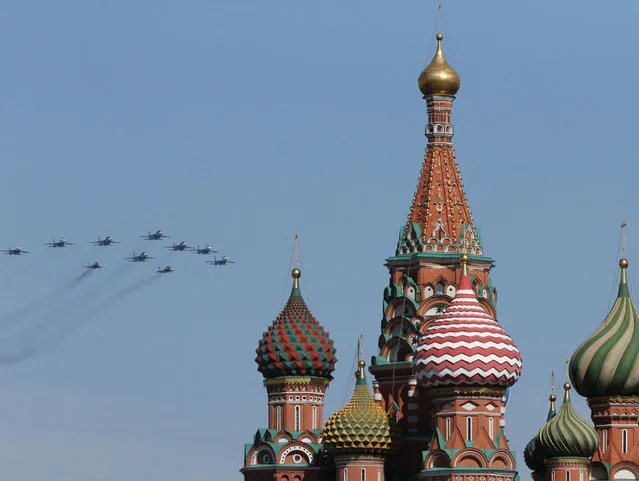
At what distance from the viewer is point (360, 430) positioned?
305ft

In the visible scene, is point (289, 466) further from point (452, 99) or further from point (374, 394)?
point (452, 99)

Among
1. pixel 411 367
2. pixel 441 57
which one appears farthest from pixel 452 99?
pixel 411 367

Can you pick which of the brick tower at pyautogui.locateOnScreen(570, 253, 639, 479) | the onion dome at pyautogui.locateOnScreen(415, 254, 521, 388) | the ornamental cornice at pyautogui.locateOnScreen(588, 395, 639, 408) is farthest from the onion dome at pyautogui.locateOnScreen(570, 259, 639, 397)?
the onion dome at pyautogui.locateOnScreen(415, 254, 521, 388)

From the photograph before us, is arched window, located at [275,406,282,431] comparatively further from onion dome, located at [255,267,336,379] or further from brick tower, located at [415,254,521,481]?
brick tower, located at [415,254,521,481]

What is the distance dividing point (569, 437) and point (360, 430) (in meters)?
6.39

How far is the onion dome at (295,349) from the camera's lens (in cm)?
9575

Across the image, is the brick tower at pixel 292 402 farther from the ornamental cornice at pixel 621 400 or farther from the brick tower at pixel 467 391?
the ornamental cornice at pixel 621 400

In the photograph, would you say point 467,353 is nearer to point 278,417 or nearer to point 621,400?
point 621,400

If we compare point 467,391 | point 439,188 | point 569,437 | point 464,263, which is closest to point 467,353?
point 467,391

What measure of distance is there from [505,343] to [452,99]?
10.6 m

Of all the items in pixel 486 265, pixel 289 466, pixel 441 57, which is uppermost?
pixel 441 57

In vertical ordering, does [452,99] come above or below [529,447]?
above

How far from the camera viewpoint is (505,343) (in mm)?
90875

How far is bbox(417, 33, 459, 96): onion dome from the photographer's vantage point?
97750mm
